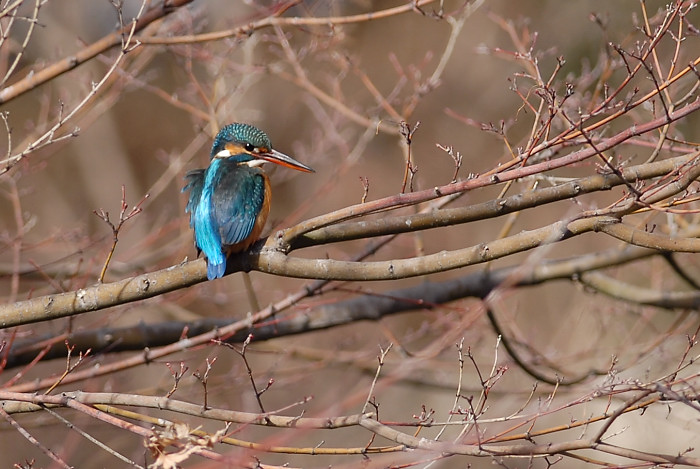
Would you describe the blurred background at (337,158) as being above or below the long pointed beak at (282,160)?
above

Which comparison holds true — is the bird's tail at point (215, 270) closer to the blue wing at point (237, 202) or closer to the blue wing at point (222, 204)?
the blue wing at point (222, 204)

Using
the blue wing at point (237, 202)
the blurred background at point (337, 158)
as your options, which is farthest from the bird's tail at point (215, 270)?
the blurred background at point (337, 158)

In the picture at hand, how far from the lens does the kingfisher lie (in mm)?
2947

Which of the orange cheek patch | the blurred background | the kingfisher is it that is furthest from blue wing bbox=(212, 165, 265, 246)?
the blurred background

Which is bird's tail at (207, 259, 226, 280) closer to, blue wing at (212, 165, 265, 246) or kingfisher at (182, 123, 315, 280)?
kingfisher at (182, 123, 315, 280)

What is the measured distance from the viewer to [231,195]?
10.6 ft

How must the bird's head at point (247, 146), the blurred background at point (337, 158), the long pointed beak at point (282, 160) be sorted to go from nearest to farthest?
1. the long pointed beak at point (282, 160)
2. the bird's head at point (247, 146)
3. the blurred background at point (337, 158)

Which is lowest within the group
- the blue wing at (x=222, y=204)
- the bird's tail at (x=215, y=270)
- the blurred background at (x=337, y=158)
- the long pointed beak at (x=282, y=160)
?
the bird's tail at (x=215, y=270)

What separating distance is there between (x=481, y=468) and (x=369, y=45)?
4.32 m

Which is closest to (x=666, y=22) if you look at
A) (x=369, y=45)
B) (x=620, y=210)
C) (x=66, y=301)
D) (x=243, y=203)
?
(x=620, y=210)

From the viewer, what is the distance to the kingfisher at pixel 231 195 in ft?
9.67

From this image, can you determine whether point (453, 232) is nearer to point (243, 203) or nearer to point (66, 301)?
point (243, 203)

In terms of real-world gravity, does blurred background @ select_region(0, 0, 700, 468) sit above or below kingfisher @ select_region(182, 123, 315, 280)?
above

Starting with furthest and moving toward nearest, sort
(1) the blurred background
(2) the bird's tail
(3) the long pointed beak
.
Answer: (1) the blurred background < (3) the long pointed beak < (2) the bird's tail
